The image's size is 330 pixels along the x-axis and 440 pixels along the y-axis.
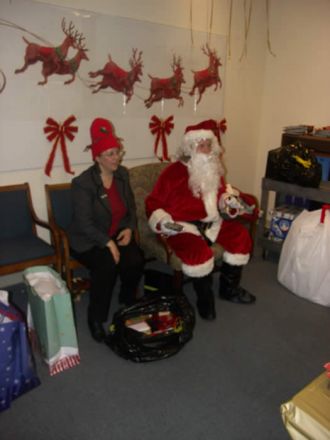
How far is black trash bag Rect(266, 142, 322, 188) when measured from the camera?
9.96 ft

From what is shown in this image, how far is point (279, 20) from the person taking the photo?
12.6 feet

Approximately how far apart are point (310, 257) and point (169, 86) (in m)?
1.91

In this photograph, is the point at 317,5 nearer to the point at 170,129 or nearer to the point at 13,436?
the point at 170,129

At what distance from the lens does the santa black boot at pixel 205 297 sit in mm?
2529

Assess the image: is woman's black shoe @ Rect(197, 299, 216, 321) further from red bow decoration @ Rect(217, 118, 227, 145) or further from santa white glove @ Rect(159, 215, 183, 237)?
red bow decoration @ Rect(217, 118, 227, 145)

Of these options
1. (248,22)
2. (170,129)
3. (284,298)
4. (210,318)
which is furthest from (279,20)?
(210,318)

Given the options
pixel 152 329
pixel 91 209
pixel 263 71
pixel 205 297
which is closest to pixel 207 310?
pixel 205 297

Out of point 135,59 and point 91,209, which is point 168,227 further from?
point 135,59

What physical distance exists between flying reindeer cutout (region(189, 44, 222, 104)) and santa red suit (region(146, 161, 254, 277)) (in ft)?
3.76

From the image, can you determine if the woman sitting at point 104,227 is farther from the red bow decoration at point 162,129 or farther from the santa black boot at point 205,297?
the red bow decoration at point 162,129

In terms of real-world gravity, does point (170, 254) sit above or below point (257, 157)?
below

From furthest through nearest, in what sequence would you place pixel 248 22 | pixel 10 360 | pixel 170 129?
pixel 248 22, pixel 170 129, pixel 10 360

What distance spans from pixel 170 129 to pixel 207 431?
2.55 m

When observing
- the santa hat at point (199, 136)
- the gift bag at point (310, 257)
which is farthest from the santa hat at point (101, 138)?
the gift bag at point (310, 257)
